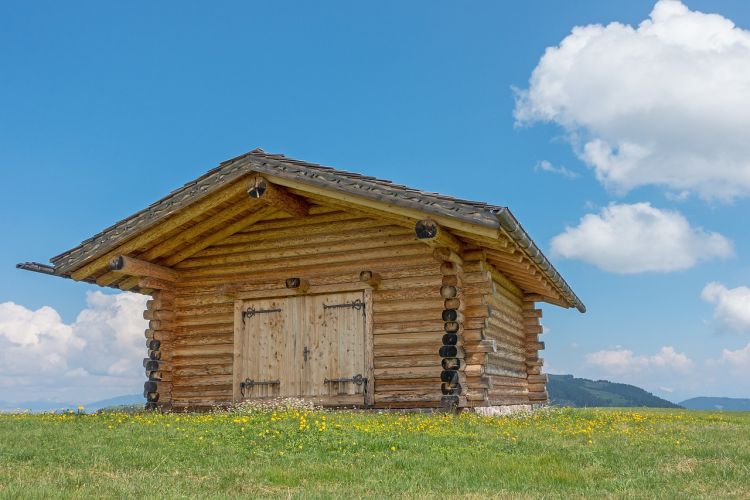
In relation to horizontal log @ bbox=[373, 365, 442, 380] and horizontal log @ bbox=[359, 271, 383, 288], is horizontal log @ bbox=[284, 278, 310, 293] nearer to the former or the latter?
horizontal log @ bbox=[359, 271, 383, 288]

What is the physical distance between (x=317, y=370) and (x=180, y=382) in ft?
11.5

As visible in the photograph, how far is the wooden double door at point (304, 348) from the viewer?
548 inches

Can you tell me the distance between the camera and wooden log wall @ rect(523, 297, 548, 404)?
19.4 m

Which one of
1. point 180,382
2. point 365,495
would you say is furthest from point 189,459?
point 180,382

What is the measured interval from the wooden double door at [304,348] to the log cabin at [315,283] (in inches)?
1.1

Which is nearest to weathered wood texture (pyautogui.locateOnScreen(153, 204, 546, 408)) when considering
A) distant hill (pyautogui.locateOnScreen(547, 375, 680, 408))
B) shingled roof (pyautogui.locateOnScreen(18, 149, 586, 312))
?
shingled roof (pyautogui.locateOnScreen(18, 149, 586, 312))

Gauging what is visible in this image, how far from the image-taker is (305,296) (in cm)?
1463

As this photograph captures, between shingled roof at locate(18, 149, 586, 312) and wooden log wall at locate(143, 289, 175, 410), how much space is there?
1.67m

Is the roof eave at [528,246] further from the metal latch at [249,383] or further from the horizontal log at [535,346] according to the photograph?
the metal latch at [249,383]

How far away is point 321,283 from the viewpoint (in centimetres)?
1440

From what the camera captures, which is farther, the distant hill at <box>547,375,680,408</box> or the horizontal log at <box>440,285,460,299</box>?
the distant hill at <box>547,375,680,408</box>

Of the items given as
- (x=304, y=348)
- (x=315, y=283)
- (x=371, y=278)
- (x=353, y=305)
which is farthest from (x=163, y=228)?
(x=371, y=278)

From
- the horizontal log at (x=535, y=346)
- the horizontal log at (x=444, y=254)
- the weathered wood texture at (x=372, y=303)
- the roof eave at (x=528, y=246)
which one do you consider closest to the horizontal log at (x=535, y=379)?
the horizontal log at (x=535, y=346)

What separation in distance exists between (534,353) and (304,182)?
370 inches
